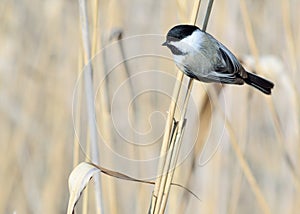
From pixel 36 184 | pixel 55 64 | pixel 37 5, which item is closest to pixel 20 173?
pixel 36 184

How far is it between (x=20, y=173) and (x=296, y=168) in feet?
1.96

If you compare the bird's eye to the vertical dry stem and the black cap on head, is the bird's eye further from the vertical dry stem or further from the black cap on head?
the vertical dry stem

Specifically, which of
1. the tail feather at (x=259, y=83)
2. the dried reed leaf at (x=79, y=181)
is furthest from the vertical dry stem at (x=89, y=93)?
the tail feather at (x=259, y=83)

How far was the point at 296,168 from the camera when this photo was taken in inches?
38.0

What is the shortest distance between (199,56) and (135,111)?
59 centimetres

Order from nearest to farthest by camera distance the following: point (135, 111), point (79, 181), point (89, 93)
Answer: point (79, 181) < point (89, 93) < point (135, 111)

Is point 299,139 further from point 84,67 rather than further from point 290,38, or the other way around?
point 84,67

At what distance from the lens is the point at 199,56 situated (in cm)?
43

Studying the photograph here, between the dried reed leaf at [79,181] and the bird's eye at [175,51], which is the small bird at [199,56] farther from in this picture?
the dried reed leaf at [79,181]

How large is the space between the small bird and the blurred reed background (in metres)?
0.12

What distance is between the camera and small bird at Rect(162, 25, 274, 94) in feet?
1.39

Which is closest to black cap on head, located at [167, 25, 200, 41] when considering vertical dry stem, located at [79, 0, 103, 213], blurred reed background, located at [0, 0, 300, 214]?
blurred reed background, located at [0, 0, 300, 214]

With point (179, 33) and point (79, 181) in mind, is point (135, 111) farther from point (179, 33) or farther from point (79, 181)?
point (179, 33)

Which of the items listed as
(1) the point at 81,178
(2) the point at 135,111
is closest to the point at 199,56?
(1) the point at 81,178
